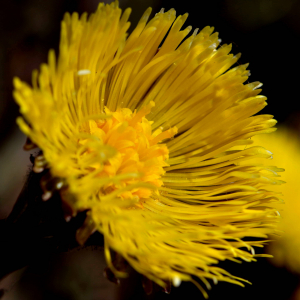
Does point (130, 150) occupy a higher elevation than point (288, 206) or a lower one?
higher

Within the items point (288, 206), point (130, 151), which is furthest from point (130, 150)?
point (288, 206)

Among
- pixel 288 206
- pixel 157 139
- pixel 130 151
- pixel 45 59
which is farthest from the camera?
pixel 45 59

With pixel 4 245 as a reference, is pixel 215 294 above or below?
below

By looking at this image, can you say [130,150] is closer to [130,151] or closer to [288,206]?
[130,151]

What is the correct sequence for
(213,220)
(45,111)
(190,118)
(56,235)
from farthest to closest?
(190,118) < (213,220) < (56,235) < (45,111)

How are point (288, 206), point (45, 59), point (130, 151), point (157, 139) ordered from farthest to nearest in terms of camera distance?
1. point (45, 59)
2. point (288, 206)
3. point (157, 139)
4. point (130, 151)

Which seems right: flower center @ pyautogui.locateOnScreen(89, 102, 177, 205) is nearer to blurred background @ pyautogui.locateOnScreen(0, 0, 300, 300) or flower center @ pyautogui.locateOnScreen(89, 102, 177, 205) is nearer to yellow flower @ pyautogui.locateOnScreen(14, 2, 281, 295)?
yellow flower @ pyautogui.locateOnScreen(14, 2, 281, 295)

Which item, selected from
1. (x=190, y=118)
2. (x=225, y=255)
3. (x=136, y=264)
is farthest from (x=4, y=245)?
(x=190, y=118)

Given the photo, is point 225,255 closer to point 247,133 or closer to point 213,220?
point 213,220

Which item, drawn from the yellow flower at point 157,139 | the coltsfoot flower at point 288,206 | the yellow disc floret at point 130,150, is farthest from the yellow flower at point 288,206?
the yellow disc floret at point 130,150
